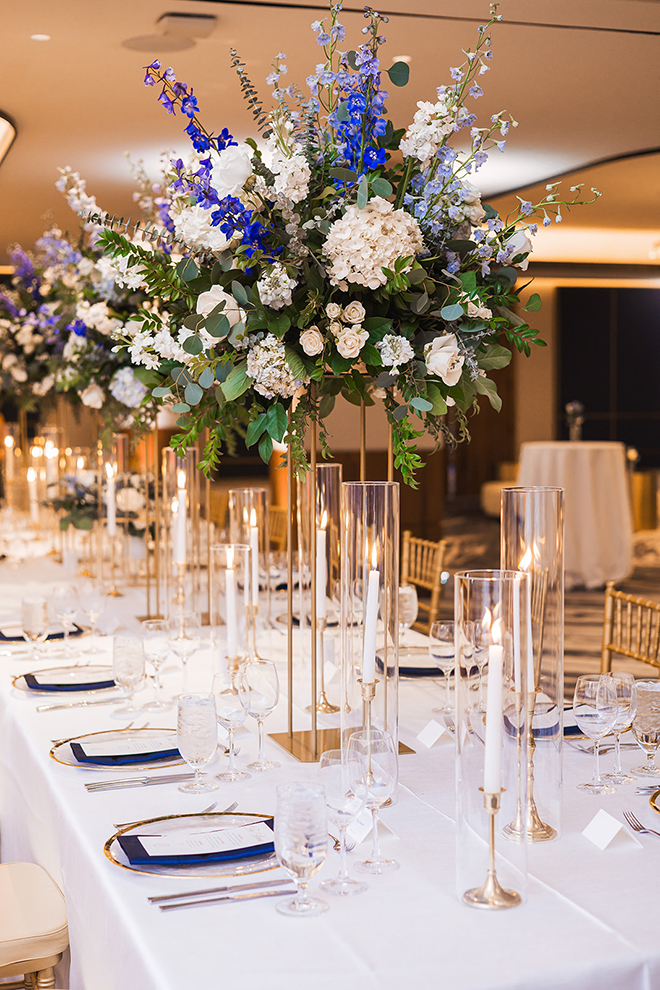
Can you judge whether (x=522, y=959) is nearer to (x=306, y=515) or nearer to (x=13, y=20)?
(x=306, y=515)

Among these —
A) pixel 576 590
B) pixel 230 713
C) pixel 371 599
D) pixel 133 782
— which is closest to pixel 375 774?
pixel 371 599

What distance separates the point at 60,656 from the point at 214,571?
54 centimetres

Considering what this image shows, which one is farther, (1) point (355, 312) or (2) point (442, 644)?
(2) point (442, 644)

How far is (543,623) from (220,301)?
2.49ft

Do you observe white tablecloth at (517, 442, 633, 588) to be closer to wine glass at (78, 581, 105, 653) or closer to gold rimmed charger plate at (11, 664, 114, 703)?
wine glass at (78, 581, 105, 653)

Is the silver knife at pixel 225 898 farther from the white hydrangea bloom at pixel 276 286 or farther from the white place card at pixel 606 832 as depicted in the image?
the white hydrangea bloom at pixel 276 286

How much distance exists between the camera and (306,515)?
2.43 meters

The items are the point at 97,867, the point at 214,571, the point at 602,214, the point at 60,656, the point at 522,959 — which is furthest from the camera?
the point at 602,214

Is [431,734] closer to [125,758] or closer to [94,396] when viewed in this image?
[125,758]

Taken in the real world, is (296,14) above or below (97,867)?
above

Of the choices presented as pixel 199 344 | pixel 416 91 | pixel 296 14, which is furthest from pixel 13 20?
pixel 199 344

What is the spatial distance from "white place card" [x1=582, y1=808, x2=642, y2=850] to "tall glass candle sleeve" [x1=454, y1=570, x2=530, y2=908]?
10.0 inches

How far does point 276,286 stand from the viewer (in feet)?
5.86

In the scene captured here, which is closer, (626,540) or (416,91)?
(416,91)
